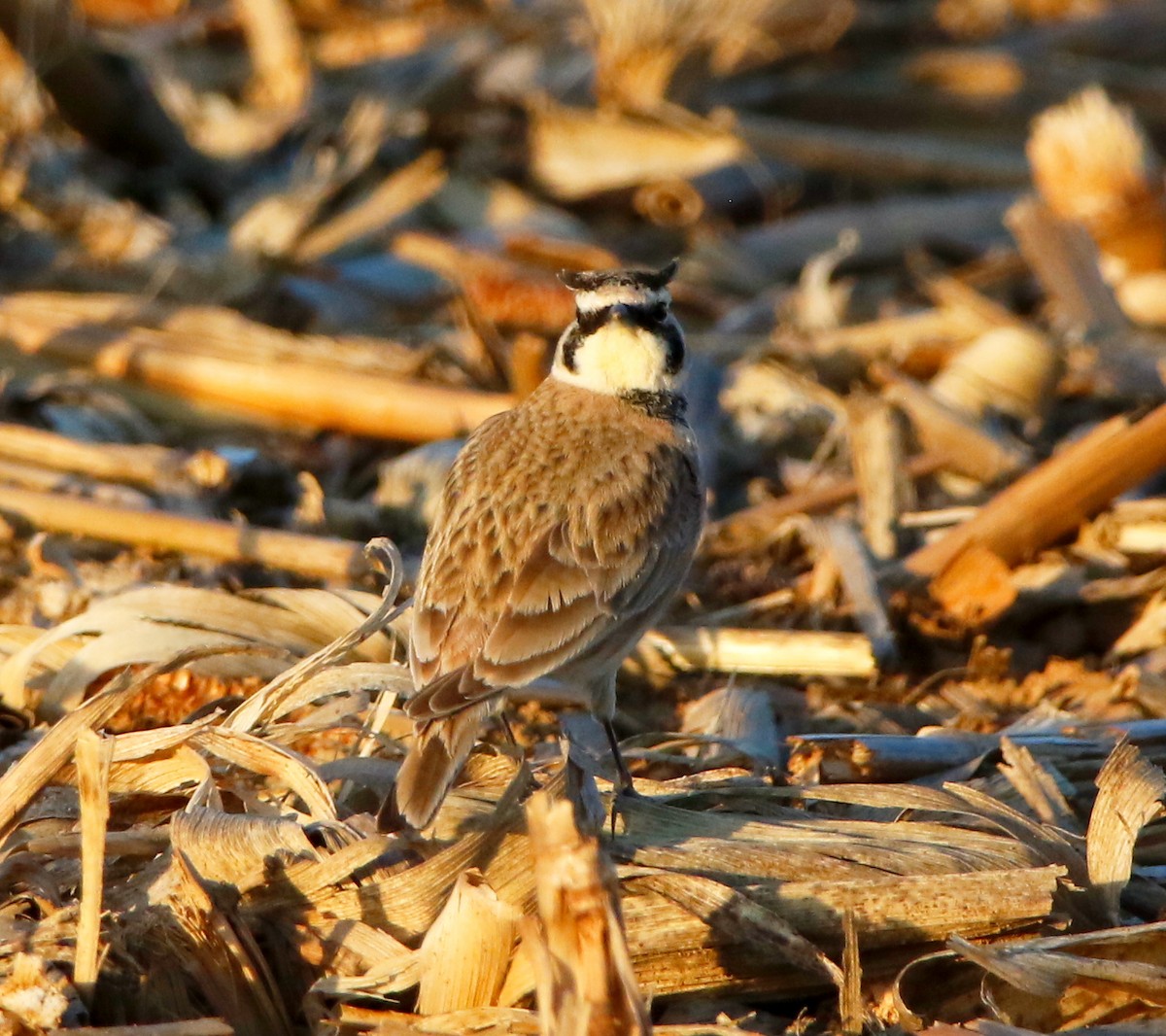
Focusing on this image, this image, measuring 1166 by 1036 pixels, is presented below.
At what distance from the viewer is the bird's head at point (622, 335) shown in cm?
505

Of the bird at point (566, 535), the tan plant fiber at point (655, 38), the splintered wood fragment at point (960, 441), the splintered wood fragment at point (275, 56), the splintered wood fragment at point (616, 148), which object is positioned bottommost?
the bird at point (566, 535)

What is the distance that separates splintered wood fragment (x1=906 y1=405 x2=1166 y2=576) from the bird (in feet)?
4.53

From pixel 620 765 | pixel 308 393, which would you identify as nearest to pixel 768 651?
pixel 620 765

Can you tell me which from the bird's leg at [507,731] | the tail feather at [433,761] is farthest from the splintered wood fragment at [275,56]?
the tail feather at [433,761]

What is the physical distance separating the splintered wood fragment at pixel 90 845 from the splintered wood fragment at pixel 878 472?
3.61 metres

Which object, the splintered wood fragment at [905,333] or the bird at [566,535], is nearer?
the bird at [566,535]

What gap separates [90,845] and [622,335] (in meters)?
2.35

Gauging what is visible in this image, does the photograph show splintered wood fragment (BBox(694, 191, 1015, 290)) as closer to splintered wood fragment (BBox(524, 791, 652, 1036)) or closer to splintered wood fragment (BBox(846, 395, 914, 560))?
splintered wood fragment (BBox(846, 395, 914, 560))

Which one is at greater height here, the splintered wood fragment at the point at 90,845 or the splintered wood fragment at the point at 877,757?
the splintered wood fragment at the point at 877,757

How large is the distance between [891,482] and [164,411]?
294cm

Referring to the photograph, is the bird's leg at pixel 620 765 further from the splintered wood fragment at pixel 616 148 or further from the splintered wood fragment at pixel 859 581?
the splintered wood fragment at pixel 616 148

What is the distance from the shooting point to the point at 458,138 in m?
10.3

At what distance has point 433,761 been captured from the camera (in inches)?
153

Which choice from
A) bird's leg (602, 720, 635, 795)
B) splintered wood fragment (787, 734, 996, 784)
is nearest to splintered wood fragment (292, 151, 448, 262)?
bird's leg (602, 720, 635, 795)
